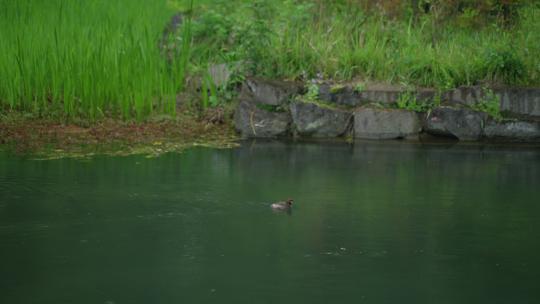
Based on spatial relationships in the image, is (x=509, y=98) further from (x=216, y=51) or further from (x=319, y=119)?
(x=216, y=51)


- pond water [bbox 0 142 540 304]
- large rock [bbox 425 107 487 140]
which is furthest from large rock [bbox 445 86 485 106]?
pond water [bbox 0 142 540 304]

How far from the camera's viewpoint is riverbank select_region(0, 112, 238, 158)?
25.9 feet

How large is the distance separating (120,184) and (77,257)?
191 cm

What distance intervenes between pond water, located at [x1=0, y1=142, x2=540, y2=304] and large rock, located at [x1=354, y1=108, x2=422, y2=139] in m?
0.91

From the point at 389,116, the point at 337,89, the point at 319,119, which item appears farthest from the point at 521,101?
the point at 319,119

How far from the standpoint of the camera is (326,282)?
430 cm

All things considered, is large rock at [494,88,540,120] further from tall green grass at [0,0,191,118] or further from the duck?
the duck

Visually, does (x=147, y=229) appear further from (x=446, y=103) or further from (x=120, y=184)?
(x=446, y=103)

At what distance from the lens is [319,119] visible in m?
9.01

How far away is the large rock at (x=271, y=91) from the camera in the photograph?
30.1ft

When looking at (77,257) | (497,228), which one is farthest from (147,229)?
(497,228)

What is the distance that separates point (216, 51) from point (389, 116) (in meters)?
2.39

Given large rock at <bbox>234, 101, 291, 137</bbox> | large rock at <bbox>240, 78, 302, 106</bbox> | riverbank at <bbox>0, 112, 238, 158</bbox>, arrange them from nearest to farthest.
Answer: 1. riverbank at <bbox>0, 112, 238, 158</bbox>
2. large rock at <bbox>234, 101, 291, 137</bbox>
3. large rock at <bbox>240, 78, 302, 106</bbox>

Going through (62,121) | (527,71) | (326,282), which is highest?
(527,71)
